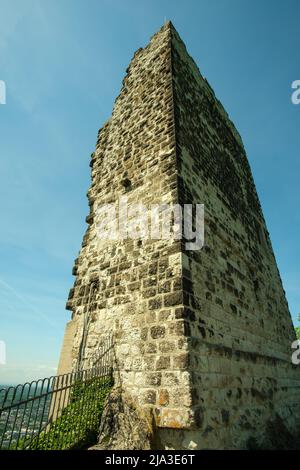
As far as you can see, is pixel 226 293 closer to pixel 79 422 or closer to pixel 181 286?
pixel 181 286

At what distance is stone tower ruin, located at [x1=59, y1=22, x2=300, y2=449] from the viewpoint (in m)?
3.87

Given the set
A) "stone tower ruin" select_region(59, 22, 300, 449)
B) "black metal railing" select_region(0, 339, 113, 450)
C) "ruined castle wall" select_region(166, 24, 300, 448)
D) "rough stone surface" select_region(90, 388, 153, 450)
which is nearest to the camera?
"black metal railing" select_region(0, 339, 113, 450)

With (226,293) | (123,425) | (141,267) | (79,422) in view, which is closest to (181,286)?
(141,267)

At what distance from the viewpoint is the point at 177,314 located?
399cm

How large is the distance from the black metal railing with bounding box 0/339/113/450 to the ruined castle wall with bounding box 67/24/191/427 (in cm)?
34

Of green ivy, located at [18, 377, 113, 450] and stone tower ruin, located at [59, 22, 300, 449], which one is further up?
stone tower ruin, located at [59, 22, 300, 449]

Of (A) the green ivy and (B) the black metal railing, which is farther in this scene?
(A) the green ivy

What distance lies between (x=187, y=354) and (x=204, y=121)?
20.4 feet

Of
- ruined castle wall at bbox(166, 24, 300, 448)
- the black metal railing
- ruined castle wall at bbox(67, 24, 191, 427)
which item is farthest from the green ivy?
ruined castle wall at bbox(166, 24, 300, 448)

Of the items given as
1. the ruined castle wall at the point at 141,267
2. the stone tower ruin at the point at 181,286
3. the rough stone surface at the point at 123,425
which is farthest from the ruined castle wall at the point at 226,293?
the rough stone surface at the point at 123,425

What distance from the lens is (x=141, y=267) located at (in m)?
4.91

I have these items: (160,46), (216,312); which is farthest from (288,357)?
(160,46)

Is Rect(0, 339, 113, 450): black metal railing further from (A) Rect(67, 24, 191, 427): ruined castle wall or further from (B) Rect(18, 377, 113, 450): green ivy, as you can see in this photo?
(A) Rect(67, 24, 191, 427): ruined castle wall
